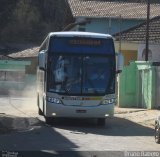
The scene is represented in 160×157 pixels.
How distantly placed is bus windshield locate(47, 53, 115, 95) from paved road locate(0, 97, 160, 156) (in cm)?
134

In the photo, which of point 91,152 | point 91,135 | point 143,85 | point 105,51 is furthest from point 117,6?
point 91,152

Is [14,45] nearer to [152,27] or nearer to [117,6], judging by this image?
[117,6]

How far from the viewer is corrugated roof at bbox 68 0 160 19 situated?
48.4m

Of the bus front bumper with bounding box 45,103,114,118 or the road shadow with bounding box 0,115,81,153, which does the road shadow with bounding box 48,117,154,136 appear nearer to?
the bus front bumper with bounding box 45,103,114,118

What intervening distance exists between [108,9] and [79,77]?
3065 centimetres

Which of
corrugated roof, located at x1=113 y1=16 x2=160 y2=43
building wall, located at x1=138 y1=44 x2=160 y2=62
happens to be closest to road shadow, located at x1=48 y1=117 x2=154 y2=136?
building wall, located at x1=138 y1=44 x2=160 y2=62

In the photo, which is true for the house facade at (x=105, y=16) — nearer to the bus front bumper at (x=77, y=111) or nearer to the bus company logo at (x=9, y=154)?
the bus front bumper at (x=77, y=111)

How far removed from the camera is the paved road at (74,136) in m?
14.6

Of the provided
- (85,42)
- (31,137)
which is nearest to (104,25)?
(85,42)

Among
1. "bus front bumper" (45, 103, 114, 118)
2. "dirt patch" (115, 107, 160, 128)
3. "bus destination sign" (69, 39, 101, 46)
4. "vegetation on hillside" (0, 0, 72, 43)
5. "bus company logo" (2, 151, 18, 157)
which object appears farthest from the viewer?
"vegetation on hillside" (0, 0, 72, 43)

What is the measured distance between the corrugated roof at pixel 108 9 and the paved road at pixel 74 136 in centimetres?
2590

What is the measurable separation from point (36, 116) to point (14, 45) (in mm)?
64020

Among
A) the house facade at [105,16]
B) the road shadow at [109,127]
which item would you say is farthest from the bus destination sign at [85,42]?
the house facade at [105,16]

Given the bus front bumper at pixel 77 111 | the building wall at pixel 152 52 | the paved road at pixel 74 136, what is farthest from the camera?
the building wall at pixel 152 52
